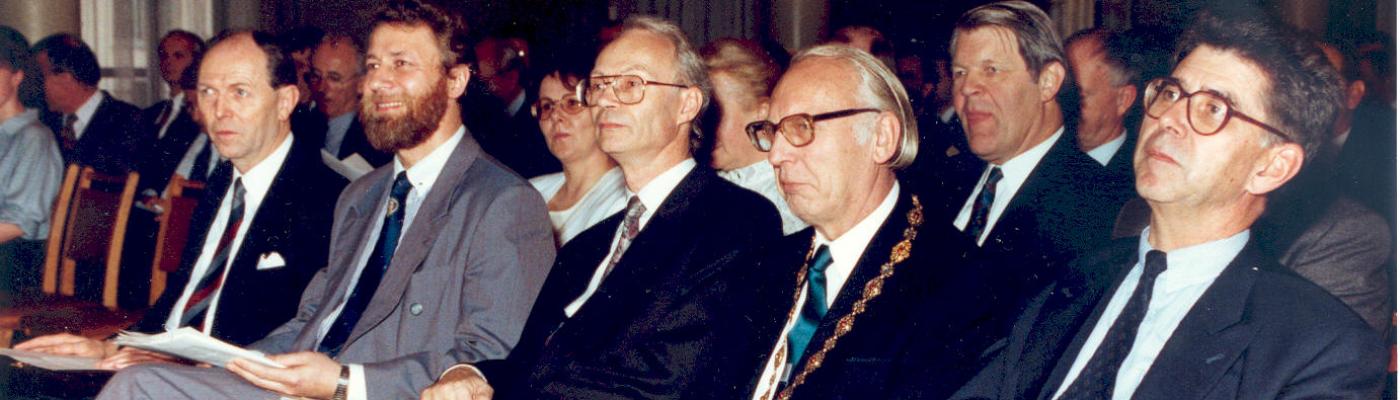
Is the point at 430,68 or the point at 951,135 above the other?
the point at 430,68

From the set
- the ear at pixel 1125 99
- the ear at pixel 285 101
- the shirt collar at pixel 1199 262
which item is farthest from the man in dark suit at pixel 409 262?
the ear at pixel 1125 99

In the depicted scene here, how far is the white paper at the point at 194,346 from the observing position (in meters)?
2.60

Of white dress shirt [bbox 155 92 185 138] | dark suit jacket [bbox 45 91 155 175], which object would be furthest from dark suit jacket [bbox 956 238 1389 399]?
dark suit jacket [bbox 45 91 155 175]

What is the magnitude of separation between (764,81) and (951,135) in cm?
136

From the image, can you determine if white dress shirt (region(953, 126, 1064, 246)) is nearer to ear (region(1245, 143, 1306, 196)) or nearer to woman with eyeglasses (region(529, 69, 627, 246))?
woman with eyeglasses (region(529, 69, 627, 246))

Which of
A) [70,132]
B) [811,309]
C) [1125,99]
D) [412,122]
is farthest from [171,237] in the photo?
[70,132]

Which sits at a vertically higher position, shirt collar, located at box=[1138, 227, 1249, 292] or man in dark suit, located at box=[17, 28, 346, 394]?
shirt collar, located at box=[1138, 227, 1249, 292]

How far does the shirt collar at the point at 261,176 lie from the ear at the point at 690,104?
49.9 inches

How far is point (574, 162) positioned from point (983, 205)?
1148 millimetres

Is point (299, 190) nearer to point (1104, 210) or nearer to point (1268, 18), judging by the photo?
point (1104, 210)

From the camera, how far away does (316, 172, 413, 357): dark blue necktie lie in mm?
3125

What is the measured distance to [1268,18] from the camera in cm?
206

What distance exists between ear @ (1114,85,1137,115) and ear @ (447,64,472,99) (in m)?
1.71

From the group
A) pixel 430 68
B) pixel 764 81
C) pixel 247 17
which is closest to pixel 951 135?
pixel 764 81
